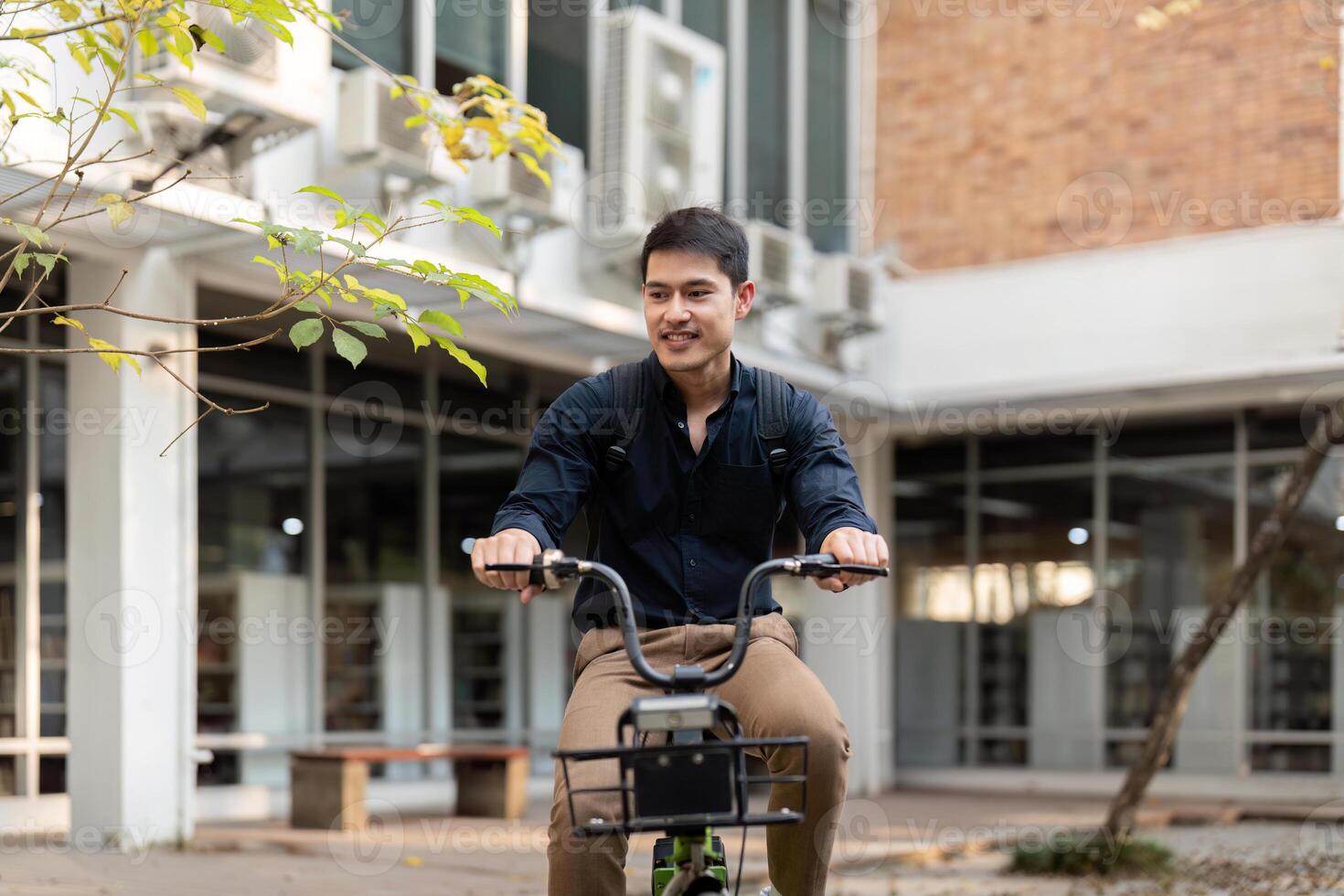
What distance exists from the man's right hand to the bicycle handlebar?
0.07 feet

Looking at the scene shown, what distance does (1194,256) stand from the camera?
13445mm

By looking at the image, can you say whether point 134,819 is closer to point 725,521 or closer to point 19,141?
point 19,141

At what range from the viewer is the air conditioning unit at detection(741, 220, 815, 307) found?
13.0m

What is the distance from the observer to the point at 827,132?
15.5m

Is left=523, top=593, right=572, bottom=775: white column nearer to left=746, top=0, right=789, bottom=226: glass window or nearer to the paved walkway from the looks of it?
the paved walkway

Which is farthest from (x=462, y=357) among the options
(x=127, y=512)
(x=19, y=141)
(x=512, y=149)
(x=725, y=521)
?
(x=127, y=512)

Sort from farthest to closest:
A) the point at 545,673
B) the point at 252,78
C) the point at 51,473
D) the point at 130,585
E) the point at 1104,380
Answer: the point at 545,673 → the point at 1104,380 → the point at 51,473 → the point at 130,585 → the point at 252,78

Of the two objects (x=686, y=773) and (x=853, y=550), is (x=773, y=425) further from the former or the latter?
(x=686, y=773)

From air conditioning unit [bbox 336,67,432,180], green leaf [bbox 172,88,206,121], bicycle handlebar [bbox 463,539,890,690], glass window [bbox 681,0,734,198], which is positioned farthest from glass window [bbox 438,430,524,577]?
bicycle handlebar [bbox 463,539,890,690]

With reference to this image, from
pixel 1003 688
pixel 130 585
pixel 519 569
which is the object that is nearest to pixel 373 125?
pixel 130 585

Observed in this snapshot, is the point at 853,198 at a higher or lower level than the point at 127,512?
higher

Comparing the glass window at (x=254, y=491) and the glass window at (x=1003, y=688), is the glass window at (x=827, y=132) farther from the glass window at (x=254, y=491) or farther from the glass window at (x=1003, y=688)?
the glass window at (x=254, y=491)

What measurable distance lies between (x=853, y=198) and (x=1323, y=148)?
4.29 m

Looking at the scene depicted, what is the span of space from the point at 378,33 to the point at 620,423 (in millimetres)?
7642
